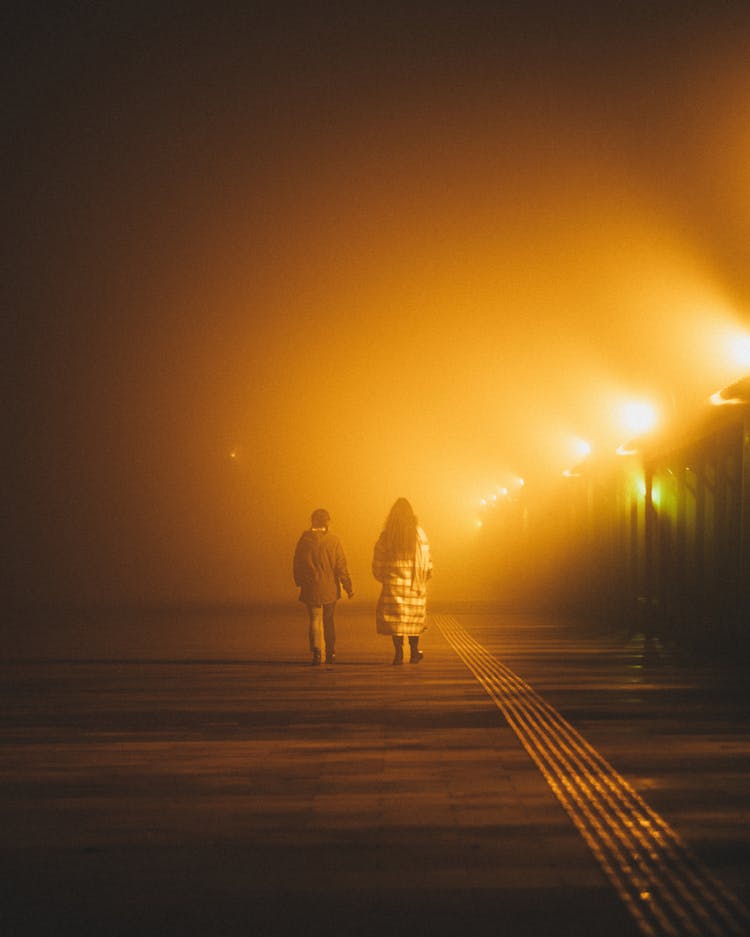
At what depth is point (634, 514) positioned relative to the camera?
64.7ft

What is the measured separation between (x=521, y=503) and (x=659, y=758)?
29.4 metres

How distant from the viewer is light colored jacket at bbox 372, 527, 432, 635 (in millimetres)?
13281

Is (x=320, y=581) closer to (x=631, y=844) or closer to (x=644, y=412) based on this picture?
(x=644, y=412)

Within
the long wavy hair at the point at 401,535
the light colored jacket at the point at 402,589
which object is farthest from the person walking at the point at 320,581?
the long wavy hair at the point at 401,535

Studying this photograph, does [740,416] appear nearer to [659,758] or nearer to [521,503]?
[659,758]

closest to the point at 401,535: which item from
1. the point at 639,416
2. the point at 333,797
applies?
the point at 639,416

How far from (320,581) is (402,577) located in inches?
35.1

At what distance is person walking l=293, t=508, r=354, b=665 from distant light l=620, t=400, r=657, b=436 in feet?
16.4

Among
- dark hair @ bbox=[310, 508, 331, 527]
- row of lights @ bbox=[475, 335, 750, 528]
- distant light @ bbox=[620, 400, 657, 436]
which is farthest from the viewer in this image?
distant light @ bbox=[620, 400, 657, 436]

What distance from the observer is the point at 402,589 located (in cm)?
1342

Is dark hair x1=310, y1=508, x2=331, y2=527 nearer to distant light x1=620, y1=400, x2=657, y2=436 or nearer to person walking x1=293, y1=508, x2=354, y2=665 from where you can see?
person walking x1=293, y1=508, x2=354, y2=665

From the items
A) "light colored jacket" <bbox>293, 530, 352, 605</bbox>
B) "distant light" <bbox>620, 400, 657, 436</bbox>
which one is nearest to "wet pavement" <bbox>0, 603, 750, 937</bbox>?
"light colored jacket" <bbox>293, 530, 352, 605</bbox>

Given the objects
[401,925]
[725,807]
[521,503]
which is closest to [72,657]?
[725,807]

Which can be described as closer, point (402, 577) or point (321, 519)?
point (402, 577)
